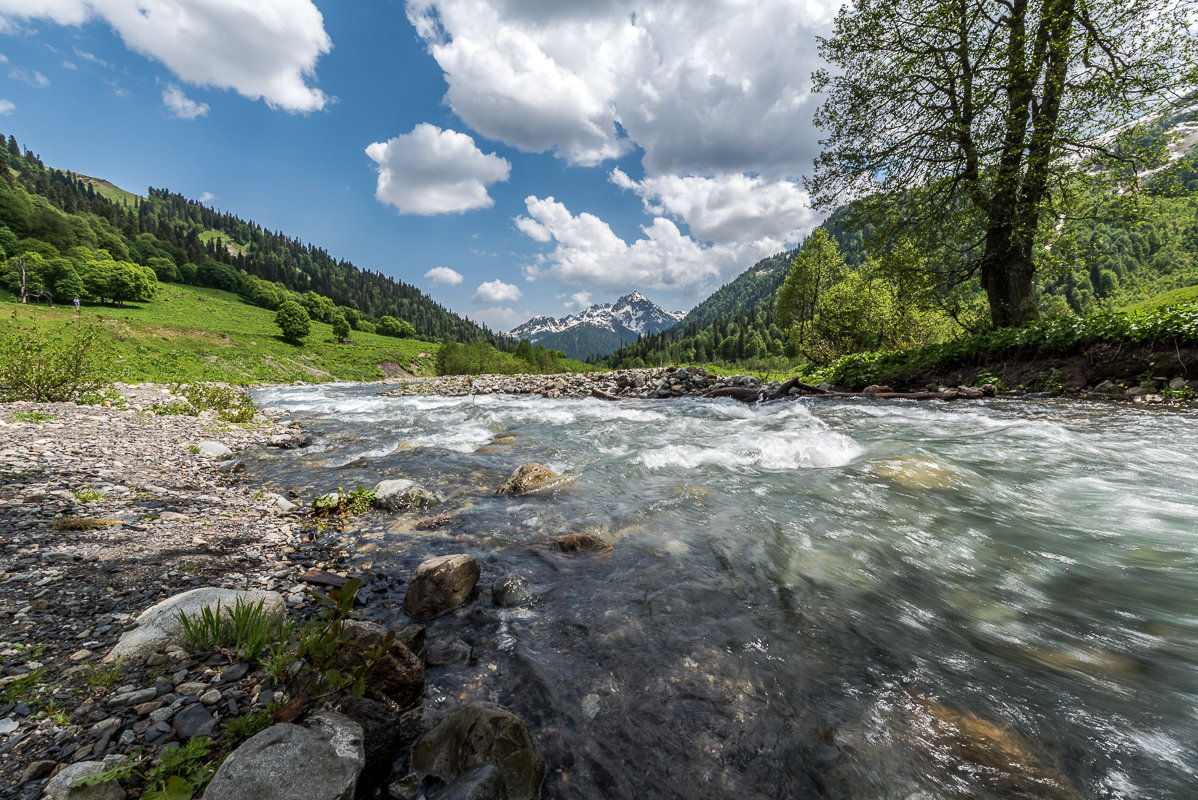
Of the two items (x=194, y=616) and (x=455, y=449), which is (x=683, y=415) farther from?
(x=194, y=616)

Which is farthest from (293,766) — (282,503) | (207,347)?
(207,347)

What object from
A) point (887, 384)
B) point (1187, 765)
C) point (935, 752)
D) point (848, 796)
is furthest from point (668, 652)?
point (887, 384)

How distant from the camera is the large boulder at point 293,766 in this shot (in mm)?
1722

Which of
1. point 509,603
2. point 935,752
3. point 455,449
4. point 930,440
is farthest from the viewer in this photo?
point 455,449

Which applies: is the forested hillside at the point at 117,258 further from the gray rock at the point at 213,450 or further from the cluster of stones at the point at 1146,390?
the cluster of stones at the point at 1146,390

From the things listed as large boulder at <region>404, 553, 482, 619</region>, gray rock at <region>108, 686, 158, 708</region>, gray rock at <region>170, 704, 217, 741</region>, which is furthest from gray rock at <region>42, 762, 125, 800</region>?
large boulder at <region>404, 553, 482, 619</region>

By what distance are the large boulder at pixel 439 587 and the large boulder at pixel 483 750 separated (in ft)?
4.59

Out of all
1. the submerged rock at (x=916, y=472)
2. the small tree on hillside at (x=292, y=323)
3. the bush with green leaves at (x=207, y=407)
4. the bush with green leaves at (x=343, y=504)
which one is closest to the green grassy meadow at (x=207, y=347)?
the small tree on hillside at (x=292, y=323)

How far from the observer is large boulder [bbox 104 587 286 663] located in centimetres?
255

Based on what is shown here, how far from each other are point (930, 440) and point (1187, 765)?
750cm

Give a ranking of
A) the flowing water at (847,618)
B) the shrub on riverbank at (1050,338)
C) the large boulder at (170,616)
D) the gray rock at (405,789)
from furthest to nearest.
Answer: the shrub on riverbank at (1050,338)
the large boulder at (170,616)
the flowing water at (847,618)
the gray rock at (405,789)

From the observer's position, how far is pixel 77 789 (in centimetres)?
166

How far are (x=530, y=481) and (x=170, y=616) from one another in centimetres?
467

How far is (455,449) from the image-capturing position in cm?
1010
